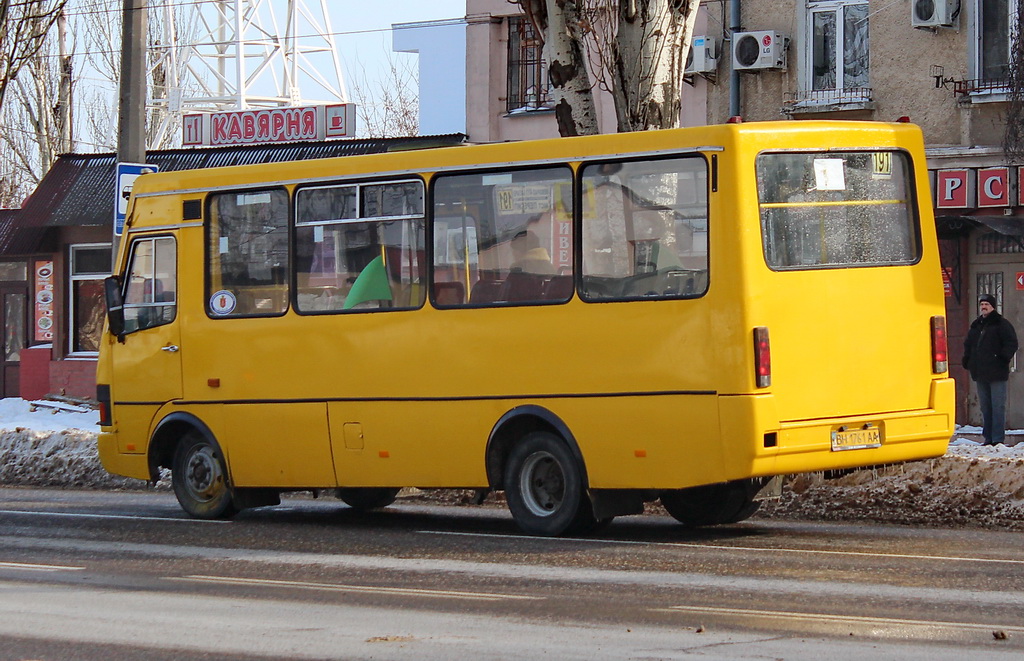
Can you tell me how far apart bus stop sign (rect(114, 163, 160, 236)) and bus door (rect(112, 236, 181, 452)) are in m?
4.08

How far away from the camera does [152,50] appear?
1954 inches

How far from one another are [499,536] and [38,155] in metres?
44.7

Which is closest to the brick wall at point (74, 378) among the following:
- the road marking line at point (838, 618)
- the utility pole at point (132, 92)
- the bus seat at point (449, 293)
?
the utility pole at point (132, 92)

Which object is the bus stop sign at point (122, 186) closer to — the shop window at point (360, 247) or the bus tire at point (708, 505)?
the shop window at point (360, 247)

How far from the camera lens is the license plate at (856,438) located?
11.2m

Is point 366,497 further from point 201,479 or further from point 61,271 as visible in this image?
point 61,271

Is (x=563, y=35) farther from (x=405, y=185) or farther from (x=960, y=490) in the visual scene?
(x=960, y=490)

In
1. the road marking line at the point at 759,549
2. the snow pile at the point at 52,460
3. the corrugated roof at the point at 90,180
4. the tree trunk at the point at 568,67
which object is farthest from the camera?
the corrugated roof at the point at 90,180

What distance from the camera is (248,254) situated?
44.8 ft

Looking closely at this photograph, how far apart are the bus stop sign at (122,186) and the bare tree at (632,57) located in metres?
4.81

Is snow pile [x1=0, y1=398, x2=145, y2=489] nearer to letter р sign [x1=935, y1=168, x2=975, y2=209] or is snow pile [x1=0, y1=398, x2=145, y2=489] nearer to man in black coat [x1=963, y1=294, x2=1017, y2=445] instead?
man in black coat [x1=963, y1=294, x2=1017, y2=445]

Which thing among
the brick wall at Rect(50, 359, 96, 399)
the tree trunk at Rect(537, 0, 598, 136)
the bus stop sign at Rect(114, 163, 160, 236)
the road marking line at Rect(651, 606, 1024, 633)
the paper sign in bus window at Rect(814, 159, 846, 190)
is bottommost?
the road marking line at Rect(651, 606, 1024, 633)

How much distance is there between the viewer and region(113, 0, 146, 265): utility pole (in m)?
19.9

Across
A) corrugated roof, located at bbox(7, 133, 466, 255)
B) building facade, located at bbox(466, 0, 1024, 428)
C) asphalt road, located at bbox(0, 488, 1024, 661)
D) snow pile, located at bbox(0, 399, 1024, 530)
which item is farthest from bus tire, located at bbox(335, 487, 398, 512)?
corrugated roof, located at bbox(7, 133, 466, 255)
